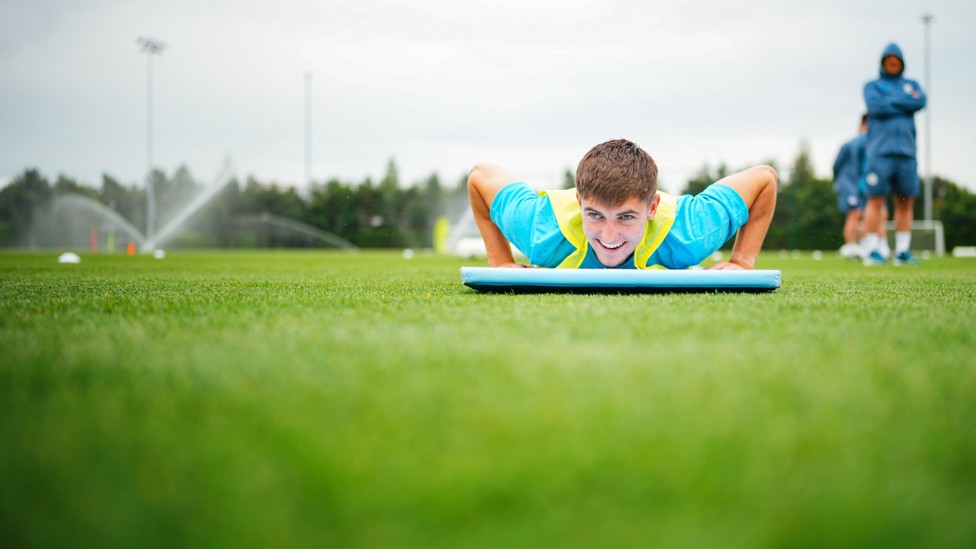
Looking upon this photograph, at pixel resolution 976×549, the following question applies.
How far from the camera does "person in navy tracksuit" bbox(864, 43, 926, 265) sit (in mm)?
8039

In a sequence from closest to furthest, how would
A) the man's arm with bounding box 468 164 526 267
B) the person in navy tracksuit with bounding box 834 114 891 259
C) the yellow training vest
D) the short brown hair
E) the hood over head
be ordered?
the short brown hair, the yellow training vest, the man's arm with bounding box 468 164 526 267, the hood over head, the person in navy tracksuit with bounding box 834 114 891 259

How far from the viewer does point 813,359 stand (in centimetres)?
153

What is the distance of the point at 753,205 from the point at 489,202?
1560 millimetres

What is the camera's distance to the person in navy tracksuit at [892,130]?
8.04m

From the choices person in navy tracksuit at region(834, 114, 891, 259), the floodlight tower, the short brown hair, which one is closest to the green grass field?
the short brown hair

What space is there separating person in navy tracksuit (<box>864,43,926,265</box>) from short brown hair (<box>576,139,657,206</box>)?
20.6ft

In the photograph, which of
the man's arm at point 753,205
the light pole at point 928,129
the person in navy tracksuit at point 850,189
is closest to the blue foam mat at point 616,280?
the man's arm at point 753,205

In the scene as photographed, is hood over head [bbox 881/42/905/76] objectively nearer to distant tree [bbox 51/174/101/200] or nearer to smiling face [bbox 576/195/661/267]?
smiling face [bbox 576/195/661/267]

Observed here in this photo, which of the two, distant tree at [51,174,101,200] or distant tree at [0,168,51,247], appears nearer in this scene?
distant tree at [0,168,51,247]

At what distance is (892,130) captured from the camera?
26.8 ft

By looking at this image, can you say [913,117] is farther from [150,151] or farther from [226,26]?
[150,151]

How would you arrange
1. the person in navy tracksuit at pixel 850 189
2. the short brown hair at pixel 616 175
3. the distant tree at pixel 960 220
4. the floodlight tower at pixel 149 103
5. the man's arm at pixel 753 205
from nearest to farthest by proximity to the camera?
the short brown hair at pixel 616 175
the man's arm at pixel 753 205
the person in navy tracksuit at pixel 850 189
the distant tree at pixel 960 220
the floodlight tower at pixel 149 103

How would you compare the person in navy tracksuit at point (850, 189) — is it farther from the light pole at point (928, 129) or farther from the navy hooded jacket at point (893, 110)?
the light pole at point (928, 129)

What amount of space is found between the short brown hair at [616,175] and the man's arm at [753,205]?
30.4 inches
